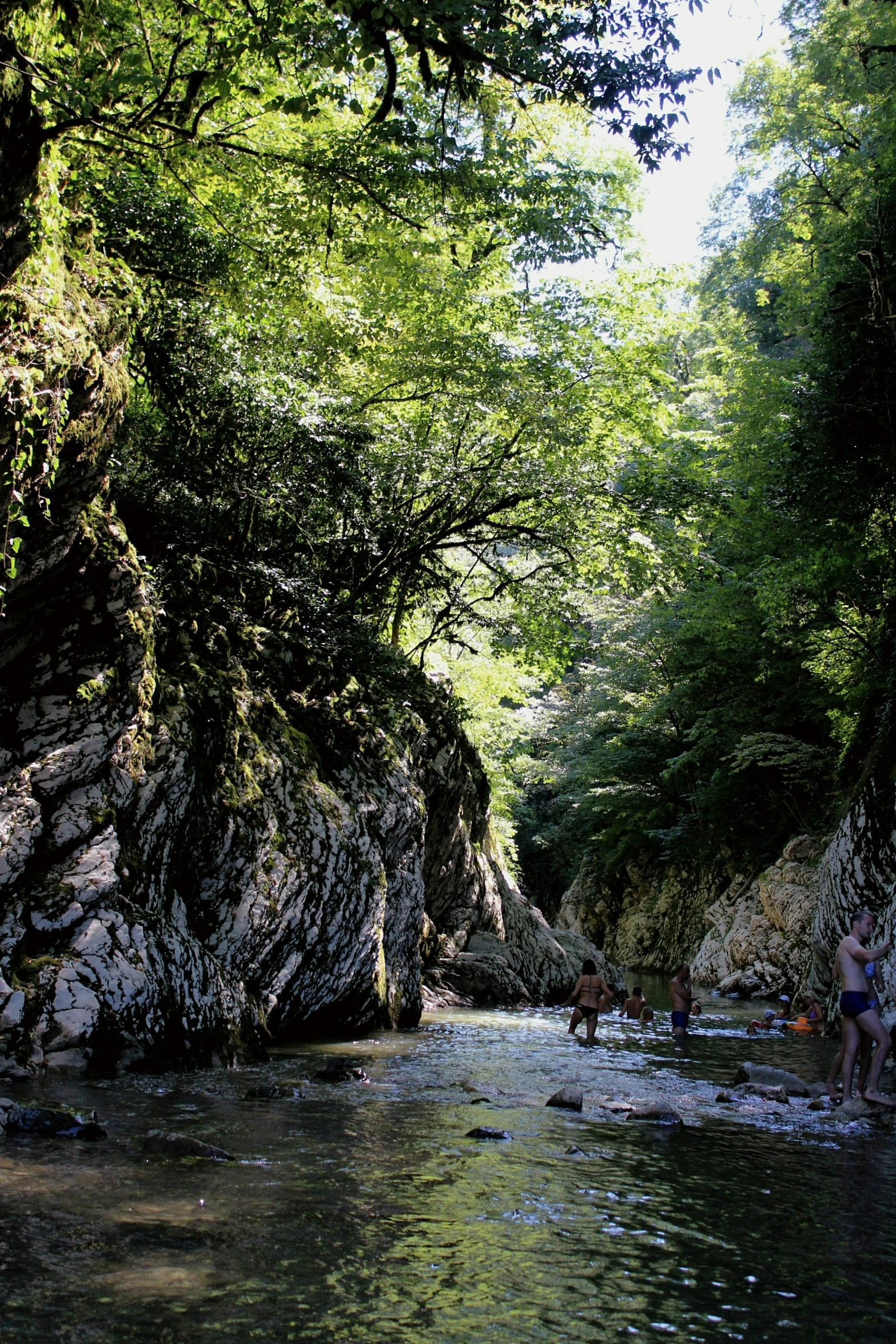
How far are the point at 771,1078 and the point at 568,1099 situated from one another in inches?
121

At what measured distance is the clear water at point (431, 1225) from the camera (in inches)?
126

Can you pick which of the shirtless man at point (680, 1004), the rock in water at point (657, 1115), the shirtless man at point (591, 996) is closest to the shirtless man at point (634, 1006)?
the shirtless man at point (680, 1004)

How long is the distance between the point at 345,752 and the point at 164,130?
7431 mm

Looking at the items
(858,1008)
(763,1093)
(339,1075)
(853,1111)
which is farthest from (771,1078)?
(339,1075)

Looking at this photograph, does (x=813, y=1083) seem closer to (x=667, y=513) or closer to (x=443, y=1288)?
(x=443, y=1288)

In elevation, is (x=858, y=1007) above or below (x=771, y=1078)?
above

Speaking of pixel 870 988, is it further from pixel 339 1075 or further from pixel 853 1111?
pixel 339 1075

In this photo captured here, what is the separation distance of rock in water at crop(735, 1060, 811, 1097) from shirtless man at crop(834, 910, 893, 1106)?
0.82m

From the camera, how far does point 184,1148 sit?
4945 mm

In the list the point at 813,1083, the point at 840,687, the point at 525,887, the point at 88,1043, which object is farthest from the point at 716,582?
the point at 525,887

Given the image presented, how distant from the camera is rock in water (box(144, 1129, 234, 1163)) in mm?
4922

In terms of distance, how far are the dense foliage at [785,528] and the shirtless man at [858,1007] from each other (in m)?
4.99

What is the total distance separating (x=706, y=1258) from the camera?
3.95m

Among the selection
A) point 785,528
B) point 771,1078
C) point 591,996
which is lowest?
point 771,1078
